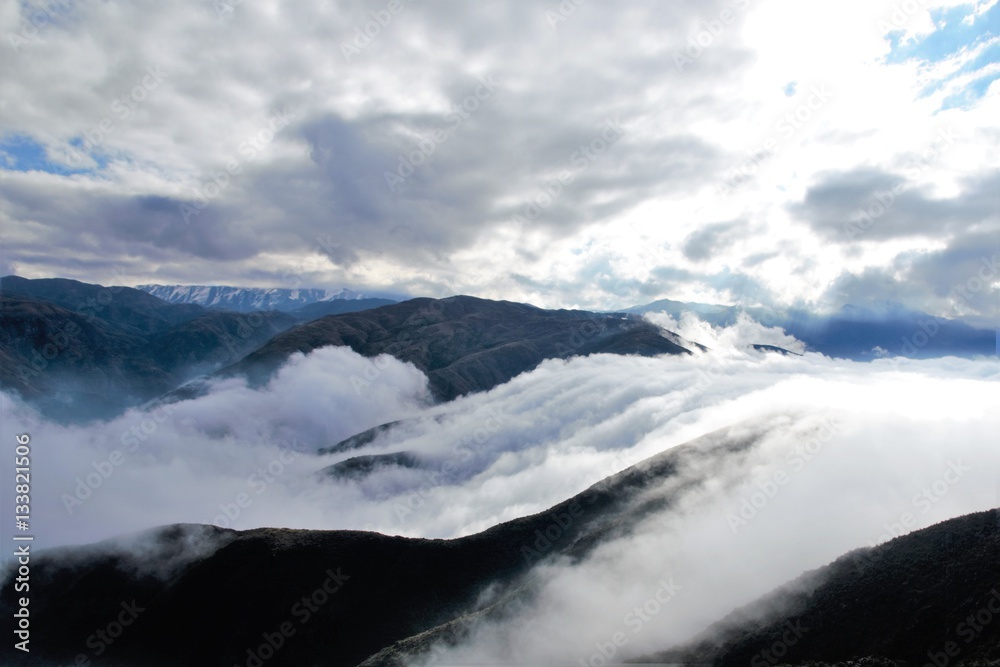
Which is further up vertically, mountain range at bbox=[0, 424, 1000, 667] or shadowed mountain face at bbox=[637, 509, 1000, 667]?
mountain range at bbox=[0, 424, 1000, 667]

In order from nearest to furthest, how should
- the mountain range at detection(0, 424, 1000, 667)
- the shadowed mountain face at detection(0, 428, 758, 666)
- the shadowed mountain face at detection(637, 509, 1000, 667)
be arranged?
the shadowed mountain face at detection(637, 509, 1000, 667) < the mountain range at detection(0, 424, 1000, 667) < the shadowed mountain face at detection(0, 428, 758, 666)

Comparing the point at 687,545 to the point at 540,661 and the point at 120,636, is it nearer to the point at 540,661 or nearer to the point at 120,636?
the point at 540,661

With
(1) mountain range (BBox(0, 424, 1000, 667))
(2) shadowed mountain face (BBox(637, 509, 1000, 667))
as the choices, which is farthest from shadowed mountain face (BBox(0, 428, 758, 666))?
(2) shadowed mountain face (BBox(637, 509, 1000, 667))

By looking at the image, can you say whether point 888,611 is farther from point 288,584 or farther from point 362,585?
point 288,584

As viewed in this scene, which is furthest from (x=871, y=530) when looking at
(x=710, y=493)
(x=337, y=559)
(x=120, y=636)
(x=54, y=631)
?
(x=54, y=631)

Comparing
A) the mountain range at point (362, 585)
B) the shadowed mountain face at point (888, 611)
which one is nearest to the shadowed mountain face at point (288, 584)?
the mountain range at point (362, 585)

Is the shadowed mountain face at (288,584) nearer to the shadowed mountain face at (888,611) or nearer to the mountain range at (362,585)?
the mountain range at (362,585)

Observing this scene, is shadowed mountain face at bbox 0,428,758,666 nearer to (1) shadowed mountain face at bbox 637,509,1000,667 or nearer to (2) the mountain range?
(2) the mountain range
